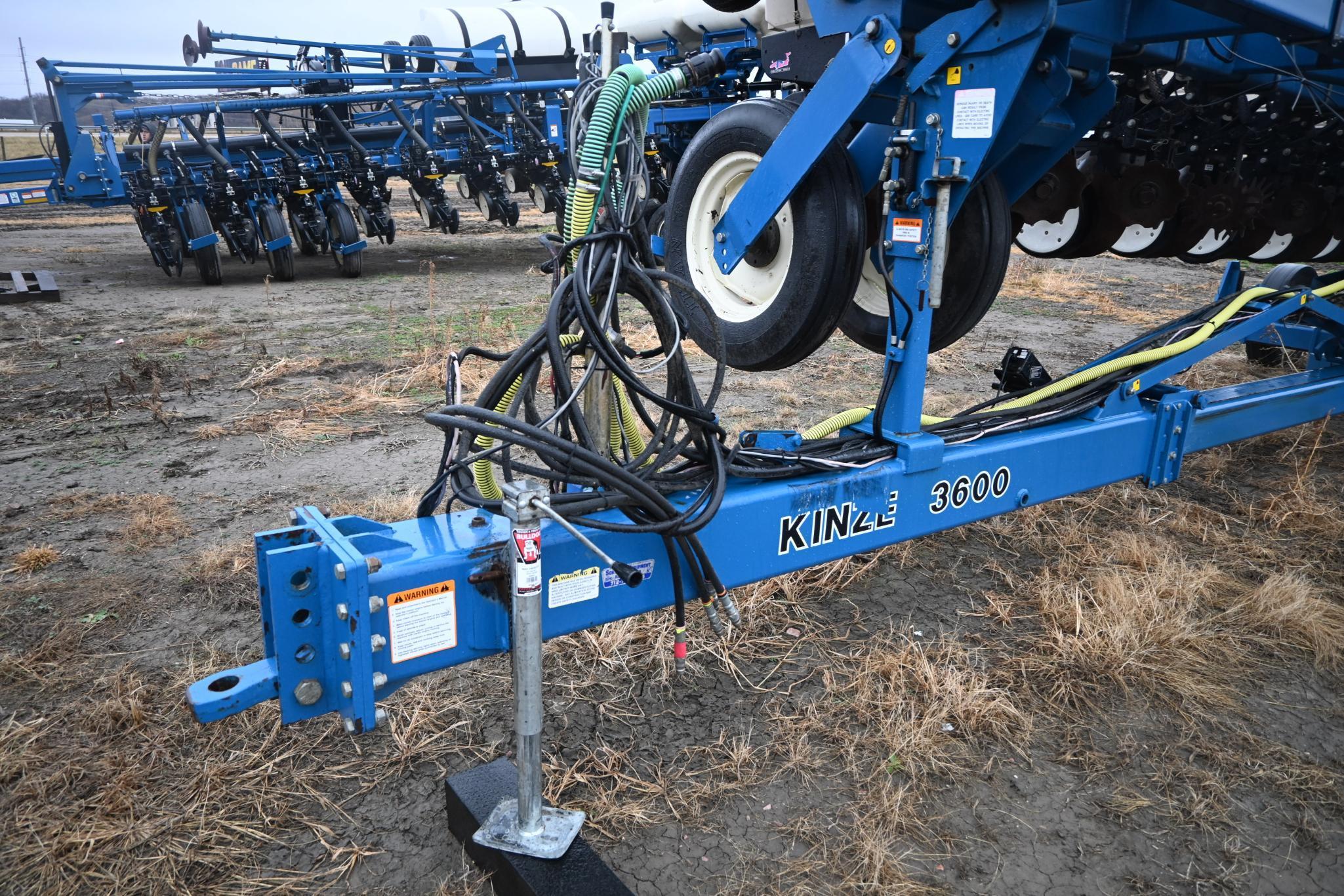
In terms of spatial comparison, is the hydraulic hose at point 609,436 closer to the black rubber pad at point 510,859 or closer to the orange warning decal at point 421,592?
the orange warning decal at point 421,592

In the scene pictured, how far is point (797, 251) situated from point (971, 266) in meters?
0.71

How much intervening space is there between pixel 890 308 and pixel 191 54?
11279 millimetres

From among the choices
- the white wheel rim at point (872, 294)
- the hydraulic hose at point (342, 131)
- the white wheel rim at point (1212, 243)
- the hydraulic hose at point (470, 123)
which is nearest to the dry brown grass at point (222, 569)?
the white wheel rim at point (872, 294)

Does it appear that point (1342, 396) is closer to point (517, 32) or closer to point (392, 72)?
point (392, 72)

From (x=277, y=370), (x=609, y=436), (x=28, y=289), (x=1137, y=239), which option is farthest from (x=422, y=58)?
(x=609, y=436)

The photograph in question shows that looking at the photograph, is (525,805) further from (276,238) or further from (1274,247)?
(276,238)

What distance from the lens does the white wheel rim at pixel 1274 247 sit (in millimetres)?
6660

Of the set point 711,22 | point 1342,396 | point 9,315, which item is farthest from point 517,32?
point 1342,396

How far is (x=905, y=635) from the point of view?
3066mm

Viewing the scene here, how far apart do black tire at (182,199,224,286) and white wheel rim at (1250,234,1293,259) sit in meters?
9.87

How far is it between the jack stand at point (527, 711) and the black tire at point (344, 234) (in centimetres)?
938

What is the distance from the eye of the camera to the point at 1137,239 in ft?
19.5

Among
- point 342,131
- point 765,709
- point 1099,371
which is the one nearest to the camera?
point 765,709

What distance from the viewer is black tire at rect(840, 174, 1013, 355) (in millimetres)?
2895
